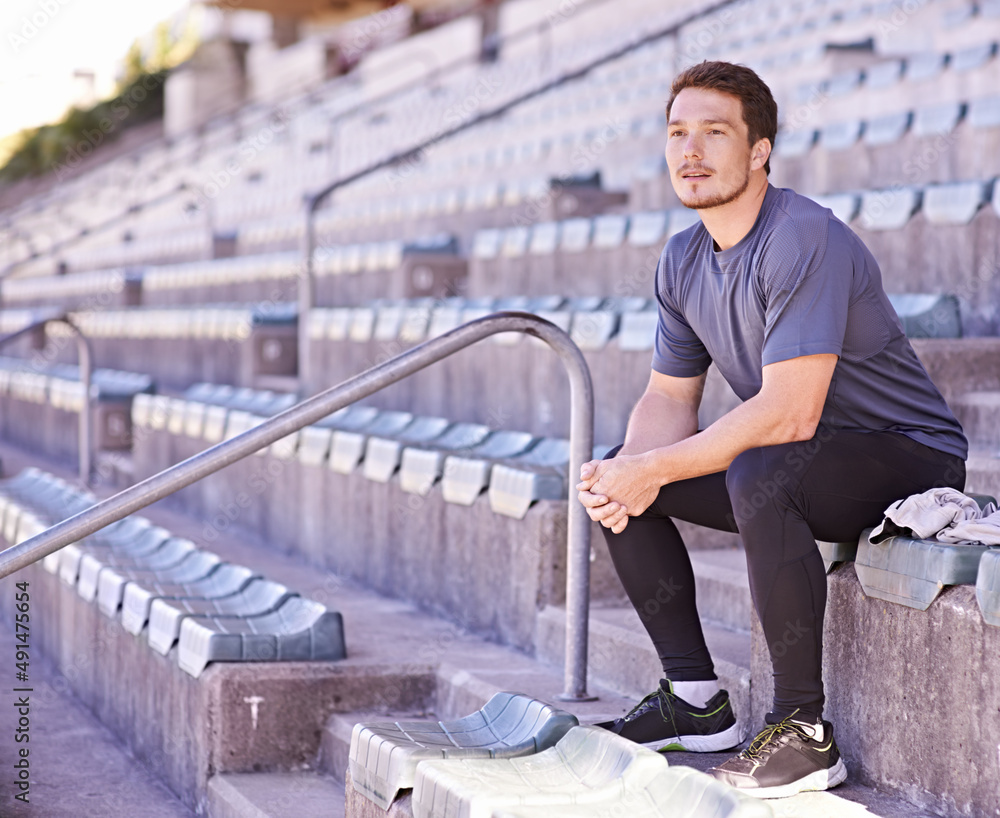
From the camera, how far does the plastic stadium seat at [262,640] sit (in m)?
2.46

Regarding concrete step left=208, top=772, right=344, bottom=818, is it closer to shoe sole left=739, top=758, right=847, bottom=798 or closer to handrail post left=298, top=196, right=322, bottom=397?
shoe sole left=739, top=758, right=847, bottom=798

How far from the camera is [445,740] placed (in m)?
1.78

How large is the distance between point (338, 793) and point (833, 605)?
3.23 feet

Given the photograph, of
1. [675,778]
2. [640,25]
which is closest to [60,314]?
[675,778]

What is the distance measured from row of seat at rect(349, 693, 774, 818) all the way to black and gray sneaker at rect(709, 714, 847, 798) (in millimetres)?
179

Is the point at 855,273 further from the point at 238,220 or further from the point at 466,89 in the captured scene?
the point at 238,220

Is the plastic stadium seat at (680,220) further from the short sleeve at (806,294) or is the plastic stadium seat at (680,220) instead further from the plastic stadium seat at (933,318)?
the short sleeve at (806,294)

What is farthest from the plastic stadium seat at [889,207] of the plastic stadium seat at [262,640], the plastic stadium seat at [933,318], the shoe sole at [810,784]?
the shoe sole at [810,784]

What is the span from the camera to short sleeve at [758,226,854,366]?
1.73m

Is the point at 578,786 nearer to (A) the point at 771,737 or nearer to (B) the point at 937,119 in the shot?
(A) the point at 771,737

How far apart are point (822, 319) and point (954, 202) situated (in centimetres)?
143

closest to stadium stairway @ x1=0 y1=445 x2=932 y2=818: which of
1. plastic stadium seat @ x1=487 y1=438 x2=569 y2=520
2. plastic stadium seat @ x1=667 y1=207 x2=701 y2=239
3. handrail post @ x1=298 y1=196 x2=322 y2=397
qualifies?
plastic stadium seat @ x1=487 y1=438 x2=569 y2=520

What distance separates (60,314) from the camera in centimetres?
506

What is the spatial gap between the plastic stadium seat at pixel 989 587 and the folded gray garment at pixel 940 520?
8 cm
